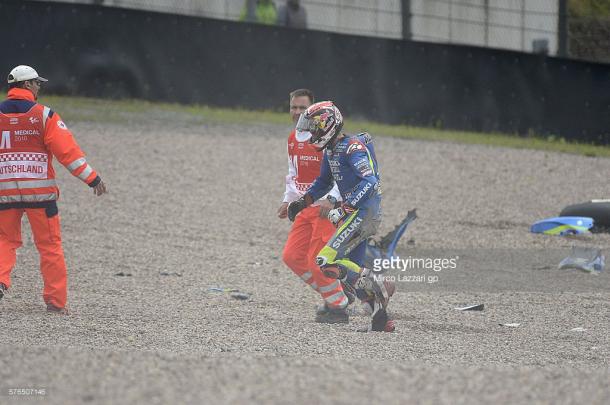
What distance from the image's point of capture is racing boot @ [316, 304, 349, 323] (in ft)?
33.4

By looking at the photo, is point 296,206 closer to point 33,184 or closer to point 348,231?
point 348,231

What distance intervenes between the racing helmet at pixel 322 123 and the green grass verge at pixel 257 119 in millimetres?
11535

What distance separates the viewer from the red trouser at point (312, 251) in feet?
33.8

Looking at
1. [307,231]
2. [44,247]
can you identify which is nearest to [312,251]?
[307,231]

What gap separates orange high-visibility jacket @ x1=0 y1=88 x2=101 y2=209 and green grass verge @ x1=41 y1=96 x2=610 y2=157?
10.8m

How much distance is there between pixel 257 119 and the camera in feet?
72.1

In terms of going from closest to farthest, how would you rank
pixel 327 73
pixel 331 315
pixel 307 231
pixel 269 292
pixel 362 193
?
pixel 362 193 < pixel 331 315 < pixel 307 231 < pixel 269 292 < pixel 327 73

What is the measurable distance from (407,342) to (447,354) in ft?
1.82

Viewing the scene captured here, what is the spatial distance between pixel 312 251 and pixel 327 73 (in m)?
11.9

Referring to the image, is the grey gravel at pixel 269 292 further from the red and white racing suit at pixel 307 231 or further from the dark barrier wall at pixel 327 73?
the dark barrier wall at pixel 327 73

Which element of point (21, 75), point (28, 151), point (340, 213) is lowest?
point (340, 213)

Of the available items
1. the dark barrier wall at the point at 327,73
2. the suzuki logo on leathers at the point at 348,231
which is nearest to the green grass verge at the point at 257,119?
the dark barrier wall at the point at 327,73

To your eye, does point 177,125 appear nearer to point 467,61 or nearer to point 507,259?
point 467,61

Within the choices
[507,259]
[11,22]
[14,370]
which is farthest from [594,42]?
[14,370]
